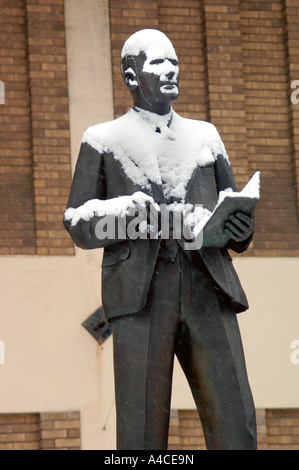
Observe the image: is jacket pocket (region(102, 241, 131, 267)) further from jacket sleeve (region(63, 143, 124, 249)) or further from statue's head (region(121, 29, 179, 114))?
statue's head (region(121, 29, 179, 114))

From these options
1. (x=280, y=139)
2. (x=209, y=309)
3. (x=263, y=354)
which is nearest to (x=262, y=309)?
(x=263, y=354)

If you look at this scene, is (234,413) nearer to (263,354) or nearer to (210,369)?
(210,369)

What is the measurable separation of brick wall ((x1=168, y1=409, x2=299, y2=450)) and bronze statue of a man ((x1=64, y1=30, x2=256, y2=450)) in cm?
612

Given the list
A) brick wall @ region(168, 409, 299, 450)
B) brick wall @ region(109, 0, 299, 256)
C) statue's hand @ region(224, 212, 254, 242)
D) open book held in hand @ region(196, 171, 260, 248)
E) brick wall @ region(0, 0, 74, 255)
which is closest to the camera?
open book held in hand @ region(196, 171, 260, 248)

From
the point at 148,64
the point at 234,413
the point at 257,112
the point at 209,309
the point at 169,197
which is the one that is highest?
the point at 257,112

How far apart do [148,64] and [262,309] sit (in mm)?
6588

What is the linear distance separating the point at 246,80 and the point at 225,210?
7344 mm

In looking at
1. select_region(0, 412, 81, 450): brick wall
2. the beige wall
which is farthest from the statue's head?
select_region(0, 412, 81, 450): brick wall

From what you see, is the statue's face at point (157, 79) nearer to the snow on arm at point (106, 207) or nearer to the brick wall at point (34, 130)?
the snow on arm at point (106, 207)

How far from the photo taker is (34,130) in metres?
13.3

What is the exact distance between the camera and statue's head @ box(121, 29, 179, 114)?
7.12 m

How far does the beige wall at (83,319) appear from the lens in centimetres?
1290

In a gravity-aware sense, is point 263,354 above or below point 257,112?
below

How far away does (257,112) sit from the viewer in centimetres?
1400
